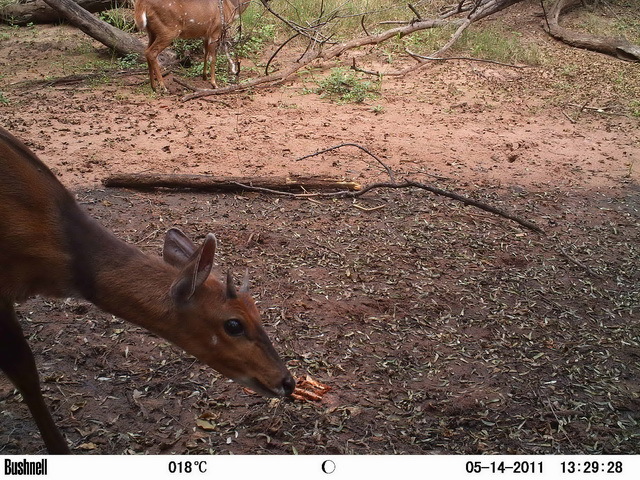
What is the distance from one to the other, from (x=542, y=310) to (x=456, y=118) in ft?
14.5

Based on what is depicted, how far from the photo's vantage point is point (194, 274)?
2584 millimetres

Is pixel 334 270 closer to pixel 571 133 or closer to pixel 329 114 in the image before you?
pixel 329 114

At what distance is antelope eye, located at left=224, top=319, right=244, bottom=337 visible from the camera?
2.70 m

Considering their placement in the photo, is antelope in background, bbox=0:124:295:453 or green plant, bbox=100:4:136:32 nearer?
antelope in background, bbox=0:124:295:453

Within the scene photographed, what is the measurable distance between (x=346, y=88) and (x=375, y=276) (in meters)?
5.19

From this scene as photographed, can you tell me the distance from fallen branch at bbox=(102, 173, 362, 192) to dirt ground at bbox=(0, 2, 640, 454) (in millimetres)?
99

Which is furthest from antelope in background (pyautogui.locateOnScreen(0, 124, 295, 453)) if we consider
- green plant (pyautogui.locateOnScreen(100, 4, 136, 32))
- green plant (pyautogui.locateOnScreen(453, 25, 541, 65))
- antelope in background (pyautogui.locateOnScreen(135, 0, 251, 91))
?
green plant (pyautogui.locateOnScreen(100, 4, 136, 32))

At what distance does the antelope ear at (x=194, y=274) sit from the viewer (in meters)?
2.57

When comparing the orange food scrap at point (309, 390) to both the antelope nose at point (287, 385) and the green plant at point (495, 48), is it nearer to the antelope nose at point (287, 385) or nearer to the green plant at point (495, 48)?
the antelope nose at point (287, 385)

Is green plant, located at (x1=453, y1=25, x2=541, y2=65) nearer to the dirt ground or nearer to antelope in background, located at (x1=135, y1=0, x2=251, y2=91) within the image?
the dirt ground

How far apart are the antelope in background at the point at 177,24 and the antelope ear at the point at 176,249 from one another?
6.31 meters

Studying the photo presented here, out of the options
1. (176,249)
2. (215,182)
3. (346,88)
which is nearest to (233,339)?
(176,249)


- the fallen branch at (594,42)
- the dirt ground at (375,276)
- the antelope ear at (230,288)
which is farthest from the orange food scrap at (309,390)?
the fallen branch at (594,42)
